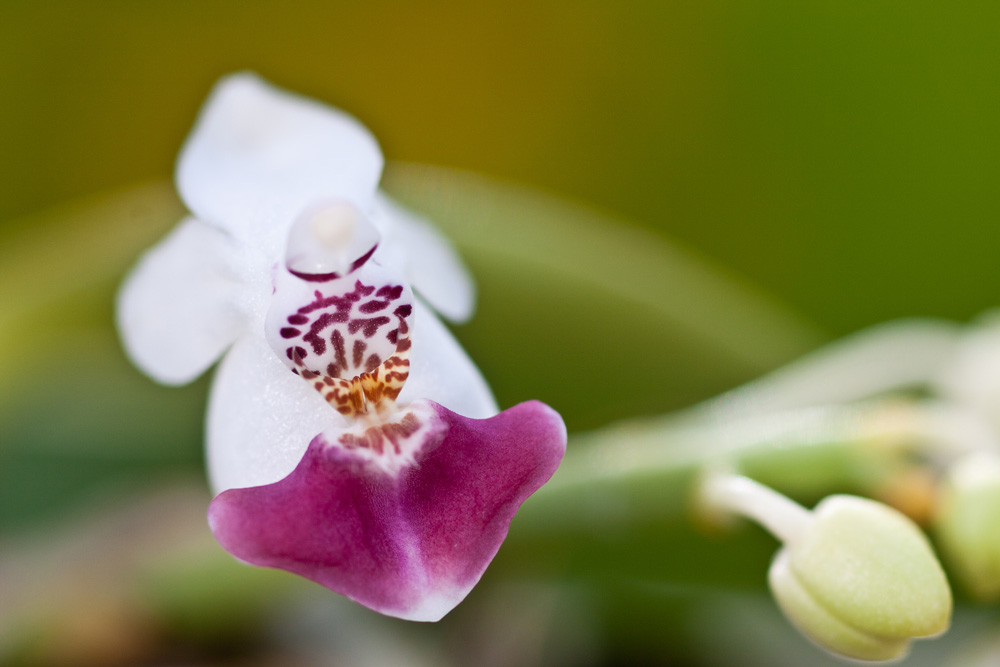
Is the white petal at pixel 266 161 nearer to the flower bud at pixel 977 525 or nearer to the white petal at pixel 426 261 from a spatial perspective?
the white petal at pixel 426 261

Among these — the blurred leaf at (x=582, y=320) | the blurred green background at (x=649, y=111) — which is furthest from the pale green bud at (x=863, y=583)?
the blurred green background at (x=649, y=111)

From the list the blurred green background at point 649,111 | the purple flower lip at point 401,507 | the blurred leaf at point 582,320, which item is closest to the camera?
the purple flower lip at point 401,507

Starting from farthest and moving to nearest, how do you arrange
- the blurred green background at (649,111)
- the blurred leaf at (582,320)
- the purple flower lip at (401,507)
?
the blurred green background at (649,111) → the blurred leaf at (582,320) → the purple flower lip at (401,507)

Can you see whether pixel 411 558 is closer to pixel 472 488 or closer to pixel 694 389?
pixel 472 488

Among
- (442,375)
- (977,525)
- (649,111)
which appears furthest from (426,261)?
(649,111)

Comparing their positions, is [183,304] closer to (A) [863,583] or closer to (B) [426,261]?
(B) [426,261]

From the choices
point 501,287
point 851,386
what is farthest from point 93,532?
point 851,386
